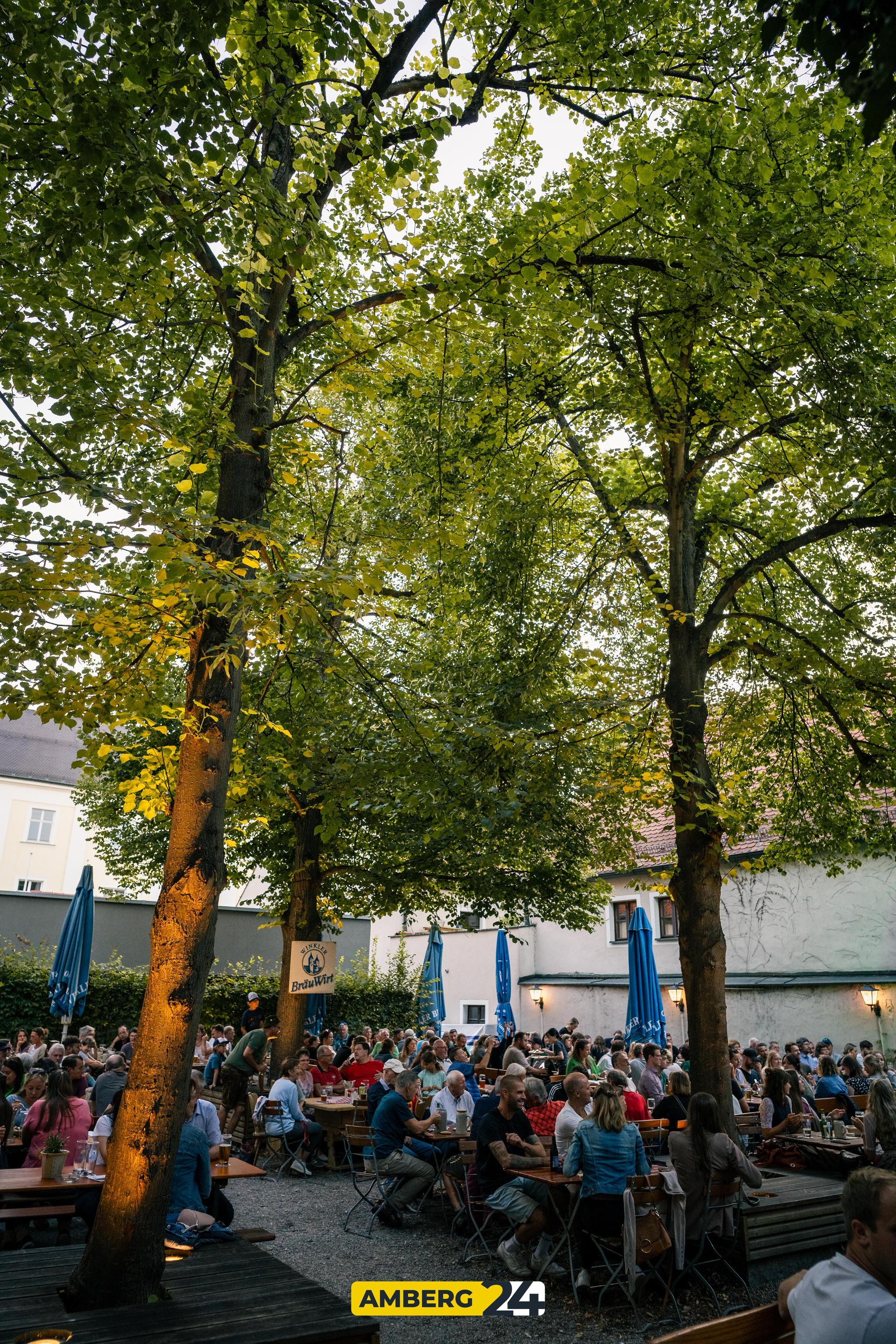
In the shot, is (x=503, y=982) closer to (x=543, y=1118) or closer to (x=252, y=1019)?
(x=252, y=1019)

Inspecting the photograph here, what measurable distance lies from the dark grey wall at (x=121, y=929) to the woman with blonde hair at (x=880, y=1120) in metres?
14.9

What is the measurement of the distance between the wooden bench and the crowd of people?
26 cm

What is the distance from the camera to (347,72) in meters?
7.94

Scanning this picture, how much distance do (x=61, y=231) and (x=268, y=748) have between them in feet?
28.5

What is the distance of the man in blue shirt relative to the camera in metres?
9.20

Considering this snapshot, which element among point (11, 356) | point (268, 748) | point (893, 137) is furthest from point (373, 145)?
point (268, 748)

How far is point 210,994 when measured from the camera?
21.2m

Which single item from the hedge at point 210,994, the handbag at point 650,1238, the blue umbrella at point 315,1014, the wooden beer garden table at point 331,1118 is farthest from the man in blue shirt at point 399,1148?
the blue umbrella at point 315,1014

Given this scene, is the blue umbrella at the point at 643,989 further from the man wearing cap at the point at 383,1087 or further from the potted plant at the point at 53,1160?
the potted plant at the point at 53,1160

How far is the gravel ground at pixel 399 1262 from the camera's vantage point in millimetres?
6211

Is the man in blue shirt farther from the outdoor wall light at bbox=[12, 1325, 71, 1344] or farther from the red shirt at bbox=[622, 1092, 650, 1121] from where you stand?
the outdoor wall light at bbox=[12, 1325, 71, 1344]

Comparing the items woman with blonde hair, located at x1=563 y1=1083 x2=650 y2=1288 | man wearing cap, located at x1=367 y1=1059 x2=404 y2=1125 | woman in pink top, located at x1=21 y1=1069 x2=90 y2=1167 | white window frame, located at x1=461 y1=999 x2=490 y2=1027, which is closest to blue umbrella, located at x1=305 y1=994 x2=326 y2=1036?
man wearing cap, located at x1=367 y1=1059 x2=404 y2=1125

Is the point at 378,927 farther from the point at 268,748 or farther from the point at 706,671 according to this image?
the point at 706,671

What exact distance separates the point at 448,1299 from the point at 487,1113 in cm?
165
